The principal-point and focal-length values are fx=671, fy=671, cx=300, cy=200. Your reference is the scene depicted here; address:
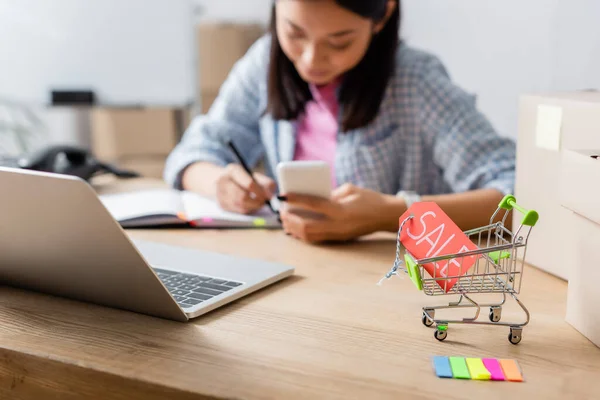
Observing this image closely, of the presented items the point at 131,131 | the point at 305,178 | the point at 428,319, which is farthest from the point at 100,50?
the point at 428,319

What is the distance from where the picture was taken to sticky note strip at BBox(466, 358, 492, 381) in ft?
1.86

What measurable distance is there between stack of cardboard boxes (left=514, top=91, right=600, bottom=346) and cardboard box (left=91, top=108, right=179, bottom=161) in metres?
2.27

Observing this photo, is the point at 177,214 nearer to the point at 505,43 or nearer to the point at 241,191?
the point at 241,191

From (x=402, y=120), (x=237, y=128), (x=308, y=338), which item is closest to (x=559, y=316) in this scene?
(x=308, y=338)

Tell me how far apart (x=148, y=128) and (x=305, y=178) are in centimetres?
206

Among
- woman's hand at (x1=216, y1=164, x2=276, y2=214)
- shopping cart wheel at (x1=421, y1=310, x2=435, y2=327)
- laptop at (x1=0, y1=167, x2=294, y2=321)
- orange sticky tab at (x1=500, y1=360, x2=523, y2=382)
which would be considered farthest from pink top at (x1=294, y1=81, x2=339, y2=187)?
orange sticky tab at (x1=500, y1=360, x2=523, y2=382)

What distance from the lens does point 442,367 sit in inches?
22.8

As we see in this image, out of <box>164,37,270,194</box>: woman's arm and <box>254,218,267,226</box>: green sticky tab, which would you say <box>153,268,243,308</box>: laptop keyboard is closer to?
<box>254,218,267,226</box>: green sticky tab

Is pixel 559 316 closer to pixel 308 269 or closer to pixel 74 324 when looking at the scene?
pixel 308 269

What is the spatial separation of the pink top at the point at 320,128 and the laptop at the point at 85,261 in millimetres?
711

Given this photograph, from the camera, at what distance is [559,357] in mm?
610

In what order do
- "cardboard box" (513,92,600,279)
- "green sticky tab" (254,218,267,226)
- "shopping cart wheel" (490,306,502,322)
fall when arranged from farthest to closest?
"green sticky tab" (254,218,267,226) < "cardboard box" (513,92,600,279) < "shopping cart wheel" (490,306,502,322)

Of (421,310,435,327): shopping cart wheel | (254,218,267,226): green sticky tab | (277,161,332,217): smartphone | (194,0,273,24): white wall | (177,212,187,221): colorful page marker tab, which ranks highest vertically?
(194,0,273,24): white wall

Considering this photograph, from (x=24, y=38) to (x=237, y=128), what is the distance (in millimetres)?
1727
